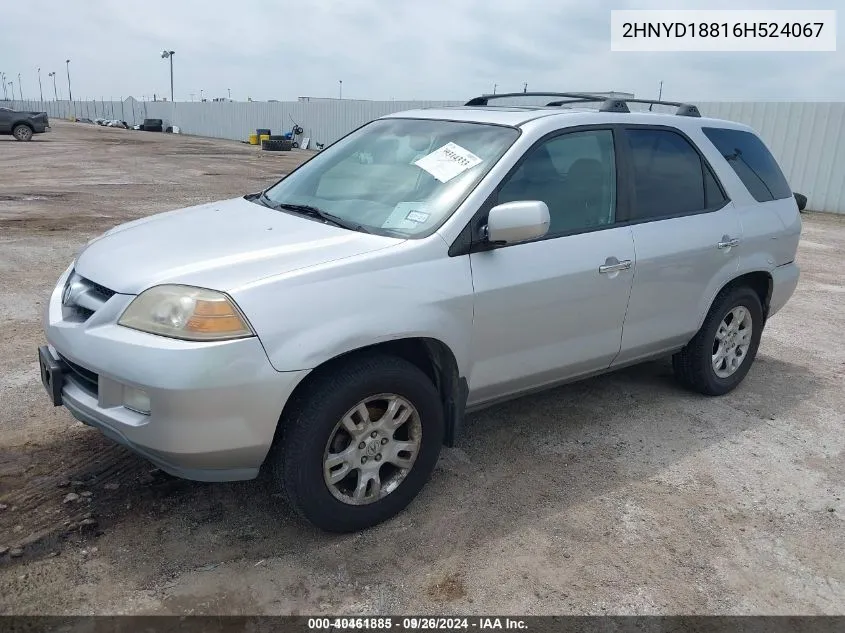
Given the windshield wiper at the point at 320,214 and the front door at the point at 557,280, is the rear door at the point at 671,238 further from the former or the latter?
the windshield wiper at the point at 320,214

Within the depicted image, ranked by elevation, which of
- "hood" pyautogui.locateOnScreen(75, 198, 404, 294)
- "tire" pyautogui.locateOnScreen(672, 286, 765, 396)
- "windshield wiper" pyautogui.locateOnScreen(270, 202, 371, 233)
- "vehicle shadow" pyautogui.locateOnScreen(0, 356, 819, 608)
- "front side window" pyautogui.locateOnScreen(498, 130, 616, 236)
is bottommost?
"vehicle shadow" pyautogui.locateOnScreen(0, 356, 819, 608)

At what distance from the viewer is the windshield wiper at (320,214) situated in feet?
10.6

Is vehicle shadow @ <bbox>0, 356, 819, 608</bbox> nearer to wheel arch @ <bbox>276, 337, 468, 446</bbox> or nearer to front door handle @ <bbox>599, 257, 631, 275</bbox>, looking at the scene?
wheel arch @ <bbox>276, 337, 468, 446</bbox>

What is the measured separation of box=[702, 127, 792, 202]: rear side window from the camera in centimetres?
457

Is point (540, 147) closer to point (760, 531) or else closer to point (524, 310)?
point (524, 310)

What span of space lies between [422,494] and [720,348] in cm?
247

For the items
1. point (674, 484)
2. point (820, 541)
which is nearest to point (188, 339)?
point (674, 484)

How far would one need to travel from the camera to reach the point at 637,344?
405 cm

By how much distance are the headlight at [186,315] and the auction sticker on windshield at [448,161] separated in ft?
4.27

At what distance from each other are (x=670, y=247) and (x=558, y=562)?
6.44 ft

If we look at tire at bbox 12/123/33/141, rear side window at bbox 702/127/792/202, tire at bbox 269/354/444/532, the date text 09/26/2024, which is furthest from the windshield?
tire at bbox 12/123/33/141

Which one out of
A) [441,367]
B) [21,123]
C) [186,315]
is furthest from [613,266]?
[21,123]

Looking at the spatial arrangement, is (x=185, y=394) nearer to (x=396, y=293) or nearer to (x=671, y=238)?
(x=396, y=293)

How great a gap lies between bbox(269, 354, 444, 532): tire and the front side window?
3.45ft
